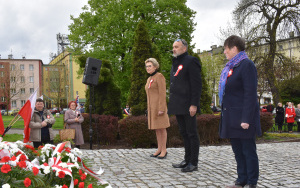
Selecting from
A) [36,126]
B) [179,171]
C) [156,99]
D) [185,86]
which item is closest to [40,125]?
[36,126]

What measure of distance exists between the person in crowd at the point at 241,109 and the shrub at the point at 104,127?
730cm

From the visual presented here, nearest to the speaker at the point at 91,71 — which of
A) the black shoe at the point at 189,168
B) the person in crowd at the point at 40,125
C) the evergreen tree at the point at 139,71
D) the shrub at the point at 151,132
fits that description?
the evergreen tree at the point at 139,71

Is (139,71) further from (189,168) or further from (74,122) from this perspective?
(189,168)

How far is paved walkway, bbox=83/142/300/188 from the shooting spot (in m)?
4.34

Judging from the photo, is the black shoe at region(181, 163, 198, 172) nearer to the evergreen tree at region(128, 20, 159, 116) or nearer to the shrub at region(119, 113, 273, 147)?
the shrub at region(119, 113, 273, 147)

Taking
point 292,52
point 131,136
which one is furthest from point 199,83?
point 292,52

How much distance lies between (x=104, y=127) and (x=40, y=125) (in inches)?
160

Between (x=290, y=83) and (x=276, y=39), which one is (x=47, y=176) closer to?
(x=276, y=39)

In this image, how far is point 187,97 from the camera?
4.99 meters

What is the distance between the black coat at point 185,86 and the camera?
488cm

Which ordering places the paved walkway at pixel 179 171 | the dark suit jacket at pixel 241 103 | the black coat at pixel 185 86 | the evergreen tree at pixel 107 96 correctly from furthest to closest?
the evergreen tree at pixel 107 96
the black coat at pixel 185 86
the paved walkway at pixel 179 171
the dark suit jacket at pixel 241 103

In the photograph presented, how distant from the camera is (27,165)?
7.97 feet

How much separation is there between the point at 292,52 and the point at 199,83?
7547 cm

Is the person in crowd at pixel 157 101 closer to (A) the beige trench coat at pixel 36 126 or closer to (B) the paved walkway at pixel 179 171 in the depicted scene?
(B) the paved walkway at pixel 179 171
